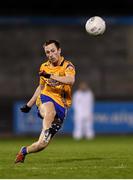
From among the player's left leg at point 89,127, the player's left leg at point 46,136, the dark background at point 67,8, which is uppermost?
the dark background at point 67,8

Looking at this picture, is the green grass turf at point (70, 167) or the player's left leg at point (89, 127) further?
the player's left leg at point (89, 127)

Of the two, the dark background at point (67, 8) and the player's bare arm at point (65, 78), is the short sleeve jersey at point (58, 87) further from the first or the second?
the dark background at point (67, 8)

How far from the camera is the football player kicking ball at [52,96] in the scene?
12.9m

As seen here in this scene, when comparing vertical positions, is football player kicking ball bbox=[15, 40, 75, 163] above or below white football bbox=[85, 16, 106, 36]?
below

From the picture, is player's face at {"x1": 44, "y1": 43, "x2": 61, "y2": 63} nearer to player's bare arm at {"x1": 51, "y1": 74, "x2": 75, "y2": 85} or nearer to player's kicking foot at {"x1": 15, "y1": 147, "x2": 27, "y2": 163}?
player's bare arm at {"x1": 51, "y1": 74, "x2": 75, "y2": 85}

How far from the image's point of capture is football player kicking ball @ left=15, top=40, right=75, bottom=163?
12.9 metres

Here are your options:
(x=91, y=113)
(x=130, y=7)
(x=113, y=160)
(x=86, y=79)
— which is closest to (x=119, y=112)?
(x=91, y=113)

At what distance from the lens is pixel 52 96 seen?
43.8ft

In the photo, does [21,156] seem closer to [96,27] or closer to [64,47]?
[96,27]

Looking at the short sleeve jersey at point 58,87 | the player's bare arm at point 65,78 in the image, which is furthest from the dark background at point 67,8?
the player's bare arm at point 65,78

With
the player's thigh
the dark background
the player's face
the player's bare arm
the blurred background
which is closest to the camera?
the player's bare arm

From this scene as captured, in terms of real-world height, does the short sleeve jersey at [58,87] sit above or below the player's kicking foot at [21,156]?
above

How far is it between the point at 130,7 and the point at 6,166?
23482 mm

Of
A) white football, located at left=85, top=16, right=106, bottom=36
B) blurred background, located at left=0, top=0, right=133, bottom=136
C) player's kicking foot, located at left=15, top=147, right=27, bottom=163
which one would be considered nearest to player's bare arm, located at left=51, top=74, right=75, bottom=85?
white football, located at left=85, top=16, right=106, bottom=36
